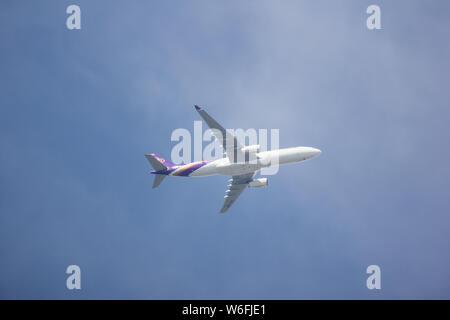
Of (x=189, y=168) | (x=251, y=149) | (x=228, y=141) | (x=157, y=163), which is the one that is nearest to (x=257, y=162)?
(x=251, y=149)

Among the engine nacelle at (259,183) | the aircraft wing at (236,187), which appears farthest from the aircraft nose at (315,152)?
the aircraft wing at (236,187)

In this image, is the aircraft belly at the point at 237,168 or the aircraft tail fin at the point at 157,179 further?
the aircraft tail fin at the point at 157,179

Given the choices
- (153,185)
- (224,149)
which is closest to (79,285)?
(153,185)

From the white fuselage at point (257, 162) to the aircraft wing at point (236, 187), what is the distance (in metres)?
5.62

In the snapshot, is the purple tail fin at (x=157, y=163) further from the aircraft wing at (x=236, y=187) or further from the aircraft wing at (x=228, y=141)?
the aircraft wing at (x=236, y=187)

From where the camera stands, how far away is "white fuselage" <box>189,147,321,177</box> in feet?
240

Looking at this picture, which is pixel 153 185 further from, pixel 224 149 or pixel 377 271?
pixel 377 271

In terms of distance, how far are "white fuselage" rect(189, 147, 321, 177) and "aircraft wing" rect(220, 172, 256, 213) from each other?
221 inches

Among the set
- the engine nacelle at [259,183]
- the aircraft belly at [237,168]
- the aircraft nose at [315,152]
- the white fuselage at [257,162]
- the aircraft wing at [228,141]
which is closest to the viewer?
the aircraft wing at [228,141]

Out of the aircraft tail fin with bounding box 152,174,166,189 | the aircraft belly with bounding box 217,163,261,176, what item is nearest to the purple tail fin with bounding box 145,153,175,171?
the aircraft tail fin with bounding box 152,174,166,189

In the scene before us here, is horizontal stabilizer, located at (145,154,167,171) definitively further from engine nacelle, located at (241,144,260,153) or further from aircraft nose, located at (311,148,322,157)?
aircraft nose, located at (311,148,322,157)

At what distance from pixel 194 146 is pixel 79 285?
102 feet

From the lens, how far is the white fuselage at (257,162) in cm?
7306

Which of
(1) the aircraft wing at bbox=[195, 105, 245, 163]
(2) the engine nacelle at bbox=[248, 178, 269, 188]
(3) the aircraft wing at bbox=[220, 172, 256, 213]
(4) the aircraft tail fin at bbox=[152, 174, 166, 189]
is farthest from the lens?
(3) the aircraft wing at bbox=[220, 172, 256, 213]
